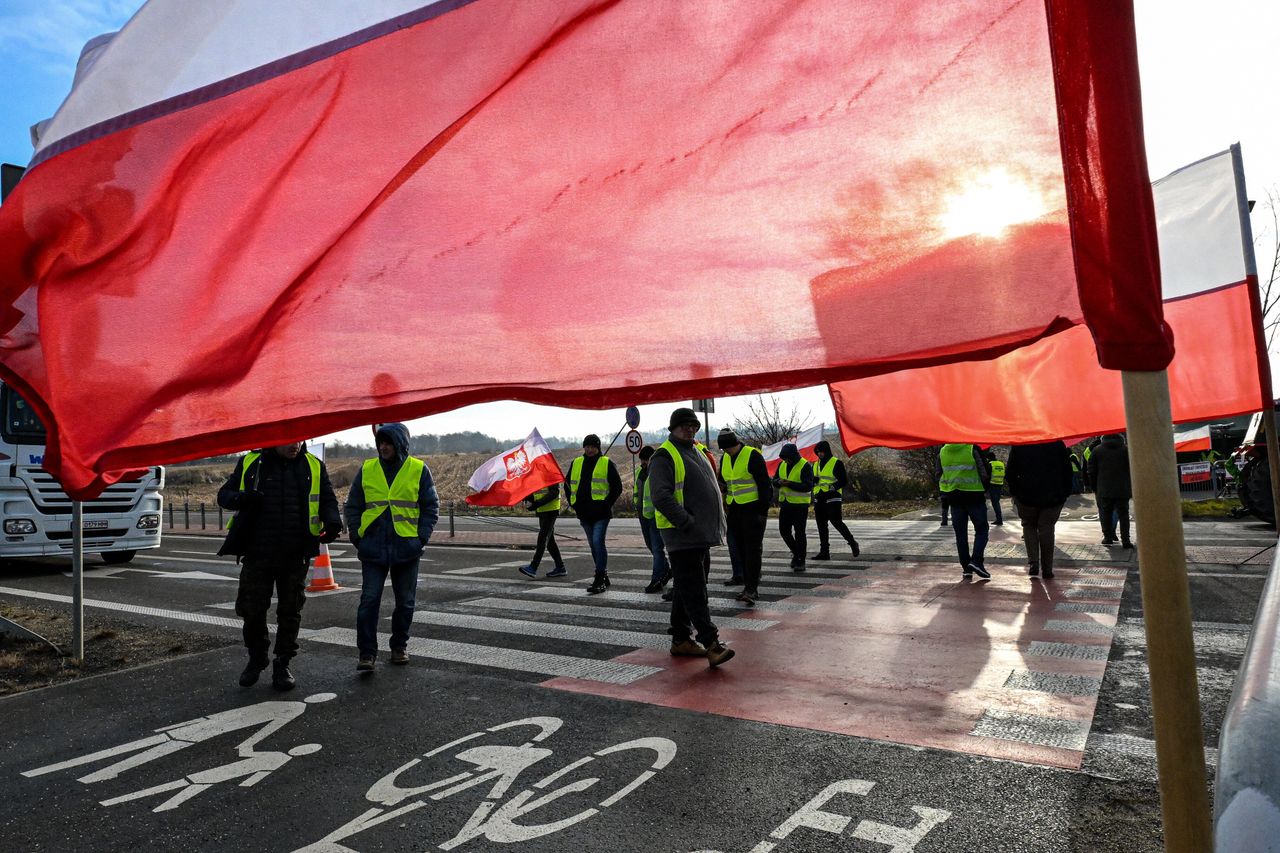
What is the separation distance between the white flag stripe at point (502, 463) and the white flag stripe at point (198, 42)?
11.7m

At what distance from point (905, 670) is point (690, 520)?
1905 mm

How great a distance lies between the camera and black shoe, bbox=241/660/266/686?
666 centimetres

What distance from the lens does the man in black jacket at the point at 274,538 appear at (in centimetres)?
666

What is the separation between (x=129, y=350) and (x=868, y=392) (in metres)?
2.69

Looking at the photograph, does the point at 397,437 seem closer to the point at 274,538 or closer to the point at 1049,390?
the point at 274,538

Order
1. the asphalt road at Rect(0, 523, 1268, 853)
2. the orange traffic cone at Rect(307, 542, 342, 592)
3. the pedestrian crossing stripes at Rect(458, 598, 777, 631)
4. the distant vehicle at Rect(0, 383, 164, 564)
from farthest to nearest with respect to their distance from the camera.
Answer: the distant vehicle at Rect(0, 383, 164, 564) < the orange traffic cone at Rect(307, 542, 342, 592) < the pedestrian crossing stripes at Rect(458, 598, 777, 631) < the asphalt road at Rect(0, 523, 1268, 853)

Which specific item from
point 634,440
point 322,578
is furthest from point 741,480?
point 634,440

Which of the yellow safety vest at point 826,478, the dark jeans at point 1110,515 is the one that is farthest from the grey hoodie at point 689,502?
the dark jeans at point 1110,515

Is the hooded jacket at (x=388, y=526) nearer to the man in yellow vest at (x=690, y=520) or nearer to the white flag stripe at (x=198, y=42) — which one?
the man in yellow vest at (x=690, y=520)

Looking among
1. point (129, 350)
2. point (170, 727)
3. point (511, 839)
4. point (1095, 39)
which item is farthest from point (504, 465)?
point (1095, 39)

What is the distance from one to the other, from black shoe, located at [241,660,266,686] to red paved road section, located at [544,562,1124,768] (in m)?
2.31

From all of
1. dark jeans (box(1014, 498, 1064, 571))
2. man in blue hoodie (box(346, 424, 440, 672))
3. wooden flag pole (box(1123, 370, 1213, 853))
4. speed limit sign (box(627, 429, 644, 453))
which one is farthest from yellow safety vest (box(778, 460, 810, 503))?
wooden flag pole (box(1123, 370, 1213, 853))

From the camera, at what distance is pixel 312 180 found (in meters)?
2.37

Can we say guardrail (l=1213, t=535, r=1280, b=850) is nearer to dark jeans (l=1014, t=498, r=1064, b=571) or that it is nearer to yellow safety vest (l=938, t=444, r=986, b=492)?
yellow safety vest (l=938, t=444, r=986, b=492)
